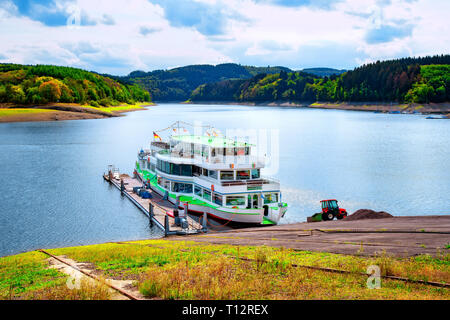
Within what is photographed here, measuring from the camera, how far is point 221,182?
4175cm

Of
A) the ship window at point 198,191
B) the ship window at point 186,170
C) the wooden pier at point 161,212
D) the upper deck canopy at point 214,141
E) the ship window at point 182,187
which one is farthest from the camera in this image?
the ship window at point 182,187

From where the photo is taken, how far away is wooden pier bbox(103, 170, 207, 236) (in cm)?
3888

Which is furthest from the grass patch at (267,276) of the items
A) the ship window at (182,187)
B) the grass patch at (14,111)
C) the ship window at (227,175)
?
the grass patch at (14,111)

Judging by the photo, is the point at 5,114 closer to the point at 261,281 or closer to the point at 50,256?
the point at 50,256

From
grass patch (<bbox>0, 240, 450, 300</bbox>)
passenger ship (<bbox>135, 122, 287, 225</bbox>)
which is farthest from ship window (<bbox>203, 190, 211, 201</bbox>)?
grass patch (<bbox>0, 240, 450, 300</bbox>)

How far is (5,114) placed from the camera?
19150cm

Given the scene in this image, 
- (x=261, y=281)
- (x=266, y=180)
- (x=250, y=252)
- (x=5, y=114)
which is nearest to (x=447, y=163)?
(x=266, y=180)

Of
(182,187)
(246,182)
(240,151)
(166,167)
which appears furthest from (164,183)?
(246,182)

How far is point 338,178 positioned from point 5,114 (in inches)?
6758

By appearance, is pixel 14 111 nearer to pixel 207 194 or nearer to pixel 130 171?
pixel 130 171

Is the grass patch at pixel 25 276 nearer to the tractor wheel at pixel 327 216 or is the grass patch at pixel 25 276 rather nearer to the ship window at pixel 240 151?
the ship window at pixel 240 151

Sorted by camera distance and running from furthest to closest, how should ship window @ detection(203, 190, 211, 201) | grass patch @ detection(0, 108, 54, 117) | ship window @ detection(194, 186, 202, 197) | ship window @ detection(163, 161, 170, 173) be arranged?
grass patch @ detection(0, 108, 54, 117), ship window @ detection(163, 161, 170, 173), ship window @ detection(194, 186, 202, 197), ship window @ detection(203, 190, 211, 201)

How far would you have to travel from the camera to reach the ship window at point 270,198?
41.8 metres

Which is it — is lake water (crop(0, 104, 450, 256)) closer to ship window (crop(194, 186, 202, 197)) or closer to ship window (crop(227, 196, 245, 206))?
ship window (crop(227, 196, 245, 206))
